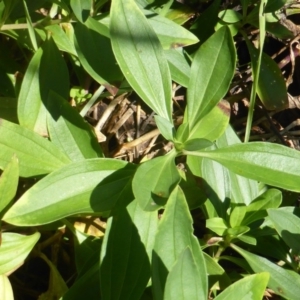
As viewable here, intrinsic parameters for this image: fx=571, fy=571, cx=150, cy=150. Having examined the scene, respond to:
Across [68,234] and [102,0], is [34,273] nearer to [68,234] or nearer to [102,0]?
[68,234]

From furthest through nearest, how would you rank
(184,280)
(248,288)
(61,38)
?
(61,38)
(248,288)
(184,280)

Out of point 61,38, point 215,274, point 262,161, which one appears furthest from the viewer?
point 61,38

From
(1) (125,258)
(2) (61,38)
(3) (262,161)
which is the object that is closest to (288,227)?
(3) (262,161)

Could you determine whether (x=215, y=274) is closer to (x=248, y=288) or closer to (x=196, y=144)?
(x=248, y=288)

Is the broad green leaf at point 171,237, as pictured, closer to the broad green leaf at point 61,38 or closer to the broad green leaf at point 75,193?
the broad green leaf at point 75,193

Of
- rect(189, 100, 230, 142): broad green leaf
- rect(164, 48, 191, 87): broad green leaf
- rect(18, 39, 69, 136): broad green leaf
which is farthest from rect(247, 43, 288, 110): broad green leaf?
rect(18, 39, 69, 136): broad green leaf

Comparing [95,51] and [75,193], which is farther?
[95,51]

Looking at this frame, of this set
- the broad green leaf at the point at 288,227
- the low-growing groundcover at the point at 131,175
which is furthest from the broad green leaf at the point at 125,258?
the broad green leaf at the point at 288,227
